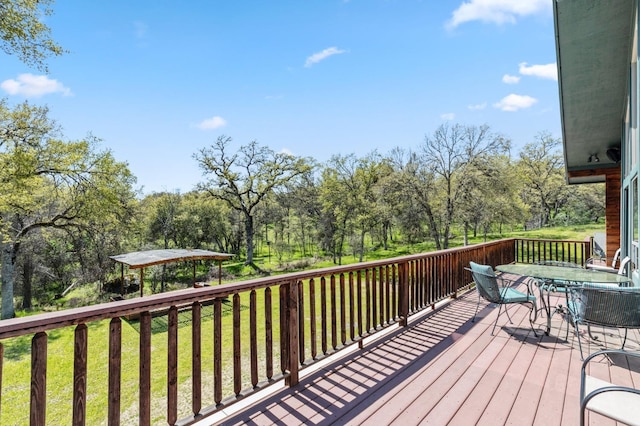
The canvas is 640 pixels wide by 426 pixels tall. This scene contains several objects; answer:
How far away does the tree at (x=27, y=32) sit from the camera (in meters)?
8.55

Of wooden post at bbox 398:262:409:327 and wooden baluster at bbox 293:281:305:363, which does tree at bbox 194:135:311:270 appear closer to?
wooden post at bbox 398:262:409:327

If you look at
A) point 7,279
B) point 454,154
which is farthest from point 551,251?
point 7,279

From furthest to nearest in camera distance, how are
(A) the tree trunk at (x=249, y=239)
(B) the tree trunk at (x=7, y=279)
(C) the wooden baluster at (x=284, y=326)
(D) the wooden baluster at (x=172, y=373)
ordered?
(A) the tree trunk at (x=249, y=239)
(B) the tree trunk at (x=7, y=279)
(C) the wooden baluster at (x=284, y=326)
(D) the wooden baluster at (x=172, y=373)

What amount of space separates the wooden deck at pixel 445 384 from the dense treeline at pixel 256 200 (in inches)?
539

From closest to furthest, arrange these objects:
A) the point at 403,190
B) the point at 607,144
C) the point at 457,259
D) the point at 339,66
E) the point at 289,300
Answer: the point at 289,300 < the point at 457,259 < the point at 607,144 < the point at 339,66 < the point at 403,190

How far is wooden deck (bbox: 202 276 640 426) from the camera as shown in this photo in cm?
227

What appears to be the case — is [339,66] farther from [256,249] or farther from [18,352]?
[256,249]

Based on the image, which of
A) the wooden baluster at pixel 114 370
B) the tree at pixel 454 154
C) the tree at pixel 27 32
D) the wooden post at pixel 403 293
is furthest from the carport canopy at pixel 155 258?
the tree at pixel 454 154

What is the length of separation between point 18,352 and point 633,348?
47.5 feet

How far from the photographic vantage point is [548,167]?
2745 cm

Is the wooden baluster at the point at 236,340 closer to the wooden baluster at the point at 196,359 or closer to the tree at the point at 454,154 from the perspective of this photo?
the wooden baluster at the point at 196,359

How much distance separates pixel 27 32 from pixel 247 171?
51.1ft

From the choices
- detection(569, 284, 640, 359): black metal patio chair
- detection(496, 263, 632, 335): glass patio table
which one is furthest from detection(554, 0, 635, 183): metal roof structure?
detection(569, 284, 640, 359): black metal patio chair

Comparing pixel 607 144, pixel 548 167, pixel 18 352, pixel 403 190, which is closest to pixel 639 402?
pixel 607 144
